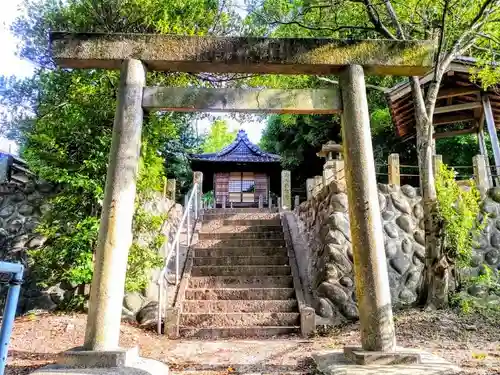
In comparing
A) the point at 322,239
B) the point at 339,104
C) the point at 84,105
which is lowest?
the point at 322,239

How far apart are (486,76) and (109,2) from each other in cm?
743

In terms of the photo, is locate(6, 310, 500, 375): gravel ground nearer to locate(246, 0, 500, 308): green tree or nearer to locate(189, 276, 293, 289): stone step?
locate(246, 0, 500, 308): green tree

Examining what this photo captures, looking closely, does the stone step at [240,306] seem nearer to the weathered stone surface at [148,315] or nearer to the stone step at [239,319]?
the stone step at [239,319]

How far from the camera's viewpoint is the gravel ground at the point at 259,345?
4039 mm

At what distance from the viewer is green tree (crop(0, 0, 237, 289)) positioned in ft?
19.6

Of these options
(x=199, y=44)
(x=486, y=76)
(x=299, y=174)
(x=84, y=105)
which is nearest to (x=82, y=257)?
(x=84, y=105)

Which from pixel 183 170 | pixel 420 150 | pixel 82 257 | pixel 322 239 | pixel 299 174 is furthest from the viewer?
pixel 299 174

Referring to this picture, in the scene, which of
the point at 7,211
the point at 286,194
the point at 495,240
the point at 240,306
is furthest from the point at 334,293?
the point at 286,194

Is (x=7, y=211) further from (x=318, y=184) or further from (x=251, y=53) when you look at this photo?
(x=318, y=184)

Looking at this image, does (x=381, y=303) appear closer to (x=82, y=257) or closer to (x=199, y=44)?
(x=199, y=44)

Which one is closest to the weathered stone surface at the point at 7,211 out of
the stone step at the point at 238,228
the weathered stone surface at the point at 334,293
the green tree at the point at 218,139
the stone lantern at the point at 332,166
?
the stone step at the point at 238,228

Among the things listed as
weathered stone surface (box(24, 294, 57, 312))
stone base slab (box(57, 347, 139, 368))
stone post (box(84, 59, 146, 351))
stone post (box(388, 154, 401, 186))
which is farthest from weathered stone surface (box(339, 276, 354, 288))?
weathered stone surface (box(24, 294, 57, 312))

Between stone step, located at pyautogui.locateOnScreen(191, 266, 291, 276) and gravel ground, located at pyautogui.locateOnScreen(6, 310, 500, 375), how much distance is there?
185 centimetres

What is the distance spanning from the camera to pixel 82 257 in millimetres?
5875
